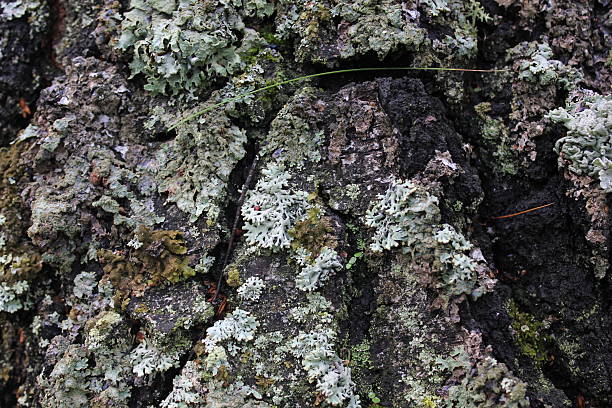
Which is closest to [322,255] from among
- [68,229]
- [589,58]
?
[68,229]

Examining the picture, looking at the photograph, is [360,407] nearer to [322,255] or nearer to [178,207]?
[322,255]

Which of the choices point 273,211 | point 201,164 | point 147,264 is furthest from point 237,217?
point 147,264

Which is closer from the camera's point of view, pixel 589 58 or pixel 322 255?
pixel 322 255

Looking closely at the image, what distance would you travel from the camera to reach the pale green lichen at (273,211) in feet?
8.17

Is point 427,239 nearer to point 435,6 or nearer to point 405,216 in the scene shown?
point 405,216

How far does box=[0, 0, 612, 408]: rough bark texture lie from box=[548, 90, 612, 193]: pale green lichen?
1 centimetres

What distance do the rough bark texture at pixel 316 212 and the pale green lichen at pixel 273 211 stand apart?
1 cm

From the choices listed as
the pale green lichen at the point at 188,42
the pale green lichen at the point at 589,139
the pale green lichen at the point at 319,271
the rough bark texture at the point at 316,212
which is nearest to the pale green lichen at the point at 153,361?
the rough bark texture at the point at 316,212

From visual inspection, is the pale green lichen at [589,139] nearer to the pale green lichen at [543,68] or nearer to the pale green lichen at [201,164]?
the pale green lichen at [543,68]

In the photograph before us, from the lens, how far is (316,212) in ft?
8.19

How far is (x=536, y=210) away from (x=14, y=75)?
3233mm

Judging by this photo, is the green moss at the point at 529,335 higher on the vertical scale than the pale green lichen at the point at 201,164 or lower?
lower

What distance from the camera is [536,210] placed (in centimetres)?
255

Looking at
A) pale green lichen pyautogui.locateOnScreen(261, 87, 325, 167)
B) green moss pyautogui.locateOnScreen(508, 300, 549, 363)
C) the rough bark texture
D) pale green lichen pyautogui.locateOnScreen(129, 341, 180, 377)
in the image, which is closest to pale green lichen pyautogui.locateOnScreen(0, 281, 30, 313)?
the rough bark texture
